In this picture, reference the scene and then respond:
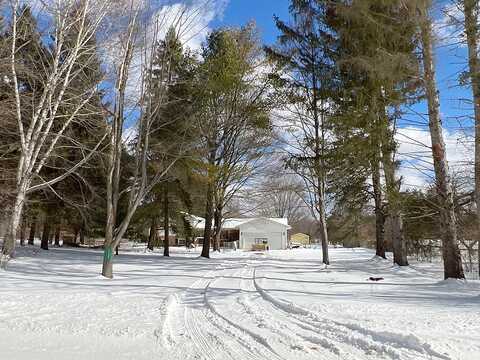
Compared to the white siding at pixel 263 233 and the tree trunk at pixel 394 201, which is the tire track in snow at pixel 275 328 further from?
the white siding at pixel 263 233

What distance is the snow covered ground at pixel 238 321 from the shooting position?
5.21 metres

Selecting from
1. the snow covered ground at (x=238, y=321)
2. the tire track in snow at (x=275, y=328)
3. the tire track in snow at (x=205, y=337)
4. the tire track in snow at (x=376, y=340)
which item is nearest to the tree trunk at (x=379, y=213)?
the snow covered ground at (x=238, y=321)

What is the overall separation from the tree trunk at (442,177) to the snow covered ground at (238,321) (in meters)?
0.89

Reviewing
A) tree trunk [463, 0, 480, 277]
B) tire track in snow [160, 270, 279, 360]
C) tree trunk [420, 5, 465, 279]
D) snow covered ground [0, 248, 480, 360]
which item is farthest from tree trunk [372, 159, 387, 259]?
tire track in snow [160, 270, 279, 360]

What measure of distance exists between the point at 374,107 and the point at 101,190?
1437cm

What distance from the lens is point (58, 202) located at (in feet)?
74.8

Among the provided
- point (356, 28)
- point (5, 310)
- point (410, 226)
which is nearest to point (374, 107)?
point (356, 28)

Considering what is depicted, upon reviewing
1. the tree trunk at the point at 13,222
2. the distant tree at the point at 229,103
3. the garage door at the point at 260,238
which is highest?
the distant tree at the point at 229,103

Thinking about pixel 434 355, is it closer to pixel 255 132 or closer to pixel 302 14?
pixel 302 14

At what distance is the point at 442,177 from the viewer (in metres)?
12.9

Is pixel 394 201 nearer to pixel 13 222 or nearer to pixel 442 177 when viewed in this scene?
pixel 442 177

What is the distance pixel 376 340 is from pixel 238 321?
7.18 feet

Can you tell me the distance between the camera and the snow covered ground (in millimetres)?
5211

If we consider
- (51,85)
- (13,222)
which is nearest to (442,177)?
(51,85)
